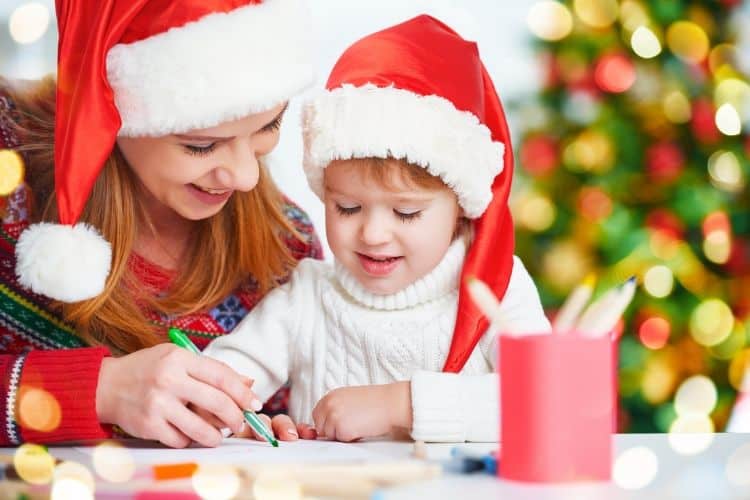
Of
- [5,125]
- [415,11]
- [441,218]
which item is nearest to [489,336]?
[441,218]

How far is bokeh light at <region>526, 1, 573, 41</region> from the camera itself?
2143mm

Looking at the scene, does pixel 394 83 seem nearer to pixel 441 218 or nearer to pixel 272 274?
pixel 441 218

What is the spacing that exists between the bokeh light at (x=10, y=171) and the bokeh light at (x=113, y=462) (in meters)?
0.48

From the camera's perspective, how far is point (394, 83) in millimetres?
1359

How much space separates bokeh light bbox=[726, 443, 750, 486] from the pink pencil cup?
0.37ft

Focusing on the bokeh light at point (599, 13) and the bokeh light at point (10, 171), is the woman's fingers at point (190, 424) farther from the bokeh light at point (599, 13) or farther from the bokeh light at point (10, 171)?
the bokeh light at point (599, 13)

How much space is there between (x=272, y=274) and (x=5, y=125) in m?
0.45

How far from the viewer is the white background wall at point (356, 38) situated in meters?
2.41

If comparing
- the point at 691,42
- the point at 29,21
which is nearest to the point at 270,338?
the point at 691,42

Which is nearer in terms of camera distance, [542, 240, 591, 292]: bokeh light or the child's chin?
the child's chin

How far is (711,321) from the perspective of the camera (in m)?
2.10

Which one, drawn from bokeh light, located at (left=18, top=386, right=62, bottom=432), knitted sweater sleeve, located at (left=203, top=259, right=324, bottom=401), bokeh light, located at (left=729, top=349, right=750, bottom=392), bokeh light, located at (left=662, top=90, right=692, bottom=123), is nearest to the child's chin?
knitted sweater sleeve, located at (left=203, top=259, right=324, bottom=401)

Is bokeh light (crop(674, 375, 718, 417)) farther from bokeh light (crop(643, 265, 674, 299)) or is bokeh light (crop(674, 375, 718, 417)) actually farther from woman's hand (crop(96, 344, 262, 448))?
woman's hand (crop(96, 344, 262, 448))

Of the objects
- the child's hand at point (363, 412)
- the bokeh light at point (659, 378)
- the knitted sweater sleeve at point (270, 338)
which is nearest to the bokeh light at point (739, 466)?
the child's hand at point (363, 412)
